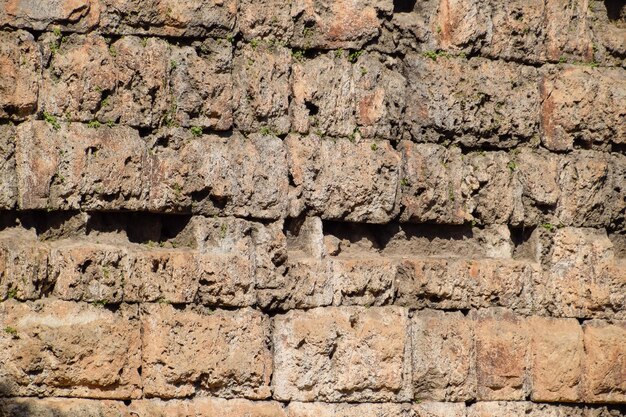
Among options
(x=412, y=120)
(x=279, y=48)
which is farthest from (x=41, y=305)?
(x=412, y=120)

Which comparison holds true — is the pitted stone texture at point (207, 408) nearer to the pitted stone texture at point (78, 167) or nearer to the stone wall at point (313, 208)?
the stone wall at point (313, 208)

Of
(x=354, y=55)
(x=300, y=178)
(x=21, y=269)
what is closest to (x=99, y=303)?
(x=21, y=269)

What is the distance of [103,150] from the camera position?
6.37 meters

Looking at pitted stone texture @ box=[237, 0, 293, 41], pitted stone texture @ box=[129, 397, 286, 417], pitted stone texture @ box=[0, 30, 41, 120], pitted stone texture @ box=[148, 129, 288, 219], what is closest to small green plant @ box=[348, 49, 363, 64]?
pitted stone texture @ box=[237, 0, 293, 41]

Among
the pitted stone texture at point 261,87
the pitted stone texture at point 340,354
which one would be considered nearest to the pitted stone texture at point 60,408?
the pitted stone texture at point 340,354

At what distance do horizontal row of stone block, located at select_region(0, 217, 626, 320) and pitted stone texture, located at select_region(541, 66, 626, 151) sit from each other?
587 mm

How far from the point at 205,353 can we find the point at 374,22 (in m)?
2.14

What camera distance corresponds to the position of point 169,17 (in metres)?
6.52

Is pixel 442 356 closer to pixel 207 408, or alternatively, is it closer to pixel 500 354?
pixel 500 354

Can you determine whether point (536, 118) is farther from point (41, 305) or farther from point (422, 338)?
point (41, 305)

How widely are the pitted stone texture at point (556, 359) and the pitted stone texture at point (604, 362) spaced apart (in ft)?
0.19

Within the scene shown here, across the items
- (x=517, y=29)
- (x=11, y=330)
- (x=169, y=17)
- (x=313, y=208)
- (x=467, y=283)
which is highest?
(x=517, y=29)

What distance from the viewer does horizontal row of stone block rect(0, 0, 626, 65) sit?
638 centimetres

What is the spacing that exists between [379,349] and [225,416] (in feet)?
3.23
